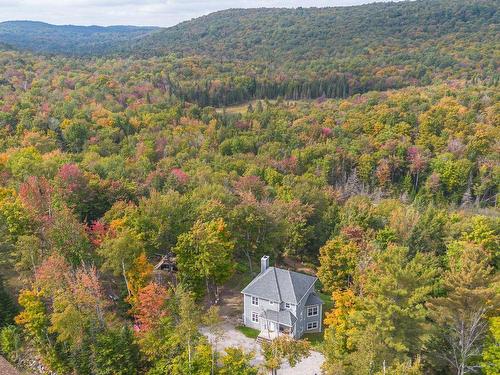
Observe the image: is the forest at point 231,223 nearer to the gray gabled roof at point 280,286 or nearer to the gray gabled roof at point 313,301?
the gray gabled roof at point 313,301

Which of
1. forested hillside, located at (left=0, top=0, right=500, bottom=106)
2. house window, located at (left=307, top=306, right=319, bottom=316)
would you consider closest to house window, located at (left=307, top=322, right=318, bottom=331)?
house window, located at (left=307, top=306, right=319, bottom=316)

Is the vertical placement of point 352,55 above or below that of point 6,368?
above

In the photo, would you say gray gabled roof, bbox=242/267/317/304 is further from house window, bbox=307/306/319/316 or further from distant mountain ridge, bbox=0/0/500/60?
distant mountain ridge, bbox=0/0/500/60

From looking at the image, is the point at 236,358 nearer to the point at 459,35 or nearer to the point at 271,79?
the point at 271,79

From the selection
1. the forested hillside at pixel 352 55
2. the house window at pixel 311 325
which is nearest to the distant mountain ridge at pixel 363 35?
the forested hillside at pixel 352 55

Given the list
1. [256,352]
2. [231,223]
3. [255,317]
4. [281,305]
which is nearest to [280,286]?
[281,305]

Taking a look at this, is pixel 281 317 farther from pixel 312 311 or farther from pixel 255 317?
pixel 312 311
